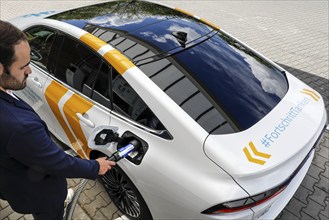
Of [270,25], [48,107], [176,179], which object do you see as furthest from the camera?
[270,25]

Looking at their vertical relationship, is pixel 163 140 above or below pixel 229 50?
below

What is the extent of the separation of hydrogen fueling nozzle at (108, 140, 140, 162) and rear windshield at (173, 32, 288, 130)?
670 mm

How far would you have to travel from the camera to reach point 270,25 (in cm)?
834

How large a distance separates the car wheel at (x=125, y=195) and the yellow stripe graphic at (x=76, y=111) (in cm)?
36

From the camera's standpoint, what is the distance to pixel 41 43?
115 inches

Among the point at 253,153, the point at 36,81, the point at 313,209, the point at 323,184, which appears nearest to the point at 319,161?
the point at 323,184

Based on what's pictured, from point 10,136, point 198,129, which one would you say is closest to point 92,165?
point 10,136

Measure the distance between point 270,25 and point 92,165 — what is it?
8233 mm

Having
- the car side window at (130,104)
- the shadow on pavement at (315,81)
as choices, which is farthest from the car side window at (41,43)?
the shadow on pavement at (315,81)

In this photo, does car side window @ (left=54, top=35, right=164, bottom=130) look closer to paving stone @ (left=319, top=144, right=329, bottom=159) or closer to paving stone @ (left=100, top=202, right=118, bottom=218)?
paving stone @ (left=100, top=202, right=118, bottom=218)

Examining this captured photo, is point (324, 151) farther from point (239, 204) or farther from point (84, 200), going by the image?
point (84, 200)

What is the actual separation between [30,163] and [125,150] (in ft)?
2.16

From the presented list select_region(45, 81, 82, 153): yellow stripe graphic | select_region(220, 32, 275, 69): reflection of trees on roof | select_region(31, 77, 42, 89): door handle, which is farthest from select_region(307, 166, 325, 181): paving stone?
select_region(31, 77, 42, 89): door handle

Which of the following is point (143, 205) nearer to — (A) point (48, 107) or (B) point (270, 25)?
(A) point (48, 107)
